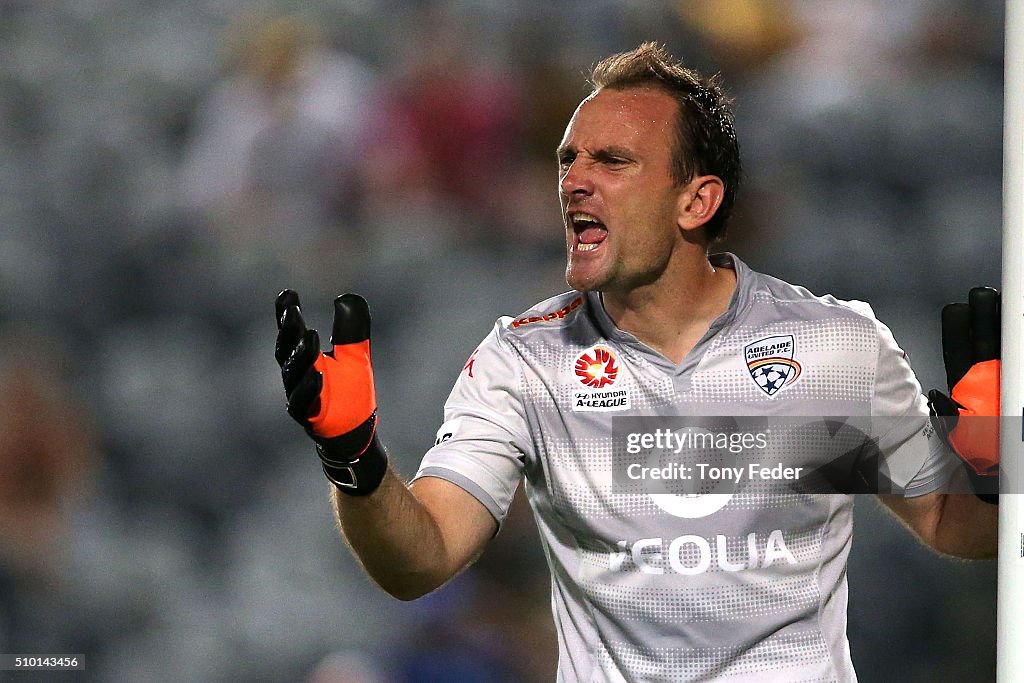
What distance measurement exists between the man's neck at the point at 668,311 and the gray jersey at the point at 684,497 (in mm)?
28

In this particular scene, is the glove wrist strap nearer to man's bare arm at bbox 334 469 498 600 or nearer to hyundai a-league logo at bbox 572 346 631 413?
hyundai a-league logo at bbox 572 346 631 413

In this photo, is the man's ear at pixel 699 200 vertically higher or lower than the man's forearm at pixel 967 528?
higher

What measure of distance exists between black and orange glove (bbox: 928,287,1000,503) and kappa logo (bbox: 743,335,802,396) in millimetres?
248

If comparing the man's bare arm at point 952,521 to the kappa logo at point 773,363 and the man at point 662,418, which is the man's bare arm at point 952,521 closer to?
the man at point 662,418

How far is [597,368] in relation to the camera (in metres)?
1.77

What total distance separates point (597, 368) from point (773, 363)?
0.90 ft

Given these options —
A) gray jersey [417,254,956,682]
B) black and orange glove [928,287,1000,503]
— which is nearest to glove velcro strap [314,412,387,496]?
gray jersey [417,254,956,682]

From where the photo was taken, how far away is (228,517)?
9.02 feet

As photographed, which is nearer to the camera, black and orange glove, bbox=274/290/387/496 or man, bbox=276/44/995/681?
black and orange glove, bbox=274/290/387/496

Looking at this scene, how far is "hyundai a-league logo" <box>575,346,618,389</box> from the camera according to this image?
1.76 meters

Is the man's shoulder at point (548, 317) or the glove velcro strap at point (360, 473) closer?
the glove velcro strap at point (360, 473)

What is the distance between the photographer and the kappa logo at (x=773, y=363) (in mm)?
1756

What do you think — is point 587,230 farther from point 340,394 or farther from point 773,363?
point 340,394

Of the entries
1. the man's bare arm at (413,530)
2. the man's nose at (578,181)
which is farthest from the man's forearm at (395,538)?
the man's nose at (578,181)
